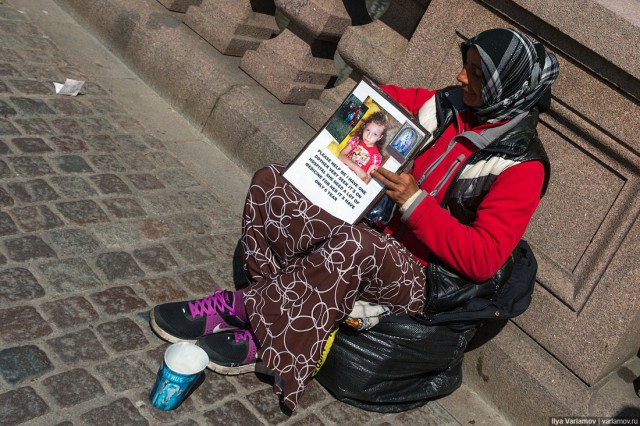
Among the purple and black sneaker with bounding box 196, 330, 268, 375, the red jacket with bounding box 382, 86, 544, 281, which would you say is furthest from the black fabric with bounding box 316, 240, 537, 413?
the purple and black sneaker with bounding box 196, 330, 268, 375

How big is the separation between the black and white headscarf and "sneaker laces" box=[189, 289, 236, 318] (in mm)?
1352

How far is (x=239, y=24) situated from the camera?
559 centimetres

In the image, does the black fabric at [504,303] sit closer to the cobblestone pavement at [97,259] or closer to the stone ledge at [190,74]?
the cobblestone pavement at [97,259]

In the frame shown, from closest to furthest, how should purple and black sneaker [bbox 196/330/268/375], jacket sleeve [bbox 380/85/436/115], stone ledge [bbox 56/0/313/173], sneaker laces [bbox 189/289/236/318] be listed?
purple and black sneaker [bbox 196/330/268/375] < sneaker laces [bbox 189/289/236/318] < jacket sleeve [bbox 380/85/436/115] < stone ledge [bbox 56/0/313/173]

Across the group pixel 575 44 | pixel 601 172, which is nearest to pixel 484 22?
pixel 575 44

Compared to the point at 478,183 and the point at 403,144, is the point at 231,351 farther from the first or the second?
the point at 478,183

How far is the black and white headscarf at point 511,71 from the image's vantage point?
3.39 meters

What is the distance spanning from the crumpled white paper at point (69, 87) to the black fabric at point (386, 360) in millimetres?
2522

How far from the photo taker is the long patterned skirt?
3371 millimetres

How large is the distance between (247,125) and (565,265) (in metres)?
2.07

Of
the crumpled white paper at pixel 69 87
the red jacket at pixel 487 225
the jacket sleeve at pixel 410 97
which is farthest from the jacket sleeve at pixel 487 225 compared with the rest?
the crumpled white paper at pixel 69 87

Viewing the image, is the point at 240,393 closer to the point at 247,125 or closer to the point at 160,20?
the point at 247,125

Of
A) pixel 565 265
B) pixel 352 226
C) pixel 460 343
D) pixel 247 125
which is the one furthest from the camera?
pixel 247 125

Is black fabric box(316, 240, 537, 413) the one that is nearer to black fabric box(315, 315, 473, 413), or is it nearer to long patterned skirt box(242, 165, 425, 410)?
black fabric box(315, 315, 473, 413)
